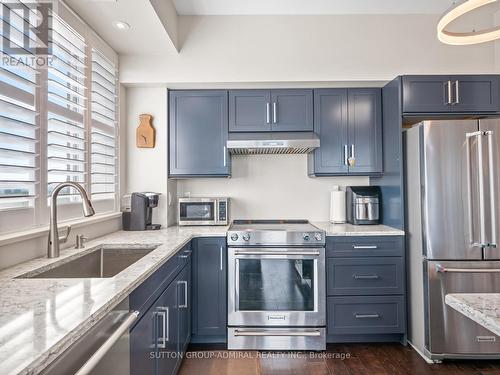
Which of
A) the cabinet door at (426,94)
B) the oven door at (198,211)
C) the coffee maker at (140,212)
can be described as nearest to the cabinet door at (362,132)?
the cabinet door at (426,94)

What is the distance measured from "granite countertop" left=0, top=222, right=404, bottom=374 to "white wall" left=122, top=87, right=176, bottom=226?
1097mm

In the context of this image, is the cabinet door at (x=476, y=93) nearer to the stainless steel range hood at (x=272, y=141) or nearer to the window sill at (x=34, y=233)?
the stainless steel range hood at (x=272, y=141)

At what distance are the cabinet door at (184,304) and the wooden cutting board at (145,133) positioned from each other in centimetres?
120

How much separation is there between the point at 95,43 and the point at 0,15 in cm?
98

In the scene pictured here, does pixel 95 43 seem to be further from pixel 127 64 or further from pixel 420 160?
pixel 420 160

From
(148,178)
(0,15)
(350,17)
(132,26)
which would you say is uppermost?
(350,17)

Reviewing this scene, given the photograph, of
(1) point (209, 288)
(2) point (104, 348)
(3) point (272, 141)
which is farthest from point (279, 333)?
(2) point (104, 348)

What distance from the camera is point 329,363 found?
2.23 meters

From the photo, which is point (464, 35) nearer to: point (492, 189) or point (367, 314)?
point (492, 189)

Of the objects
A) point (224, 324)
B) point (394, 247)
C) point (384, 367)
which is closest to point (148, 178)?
point (224, 324)

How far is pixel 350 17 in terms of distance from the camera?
2.76m

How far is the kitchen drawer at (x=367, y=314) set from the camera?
242 centimetres

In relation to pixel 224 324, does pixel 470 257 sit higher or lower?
higher

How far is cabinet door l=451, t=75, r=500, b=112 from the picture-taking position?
2.49 metres
